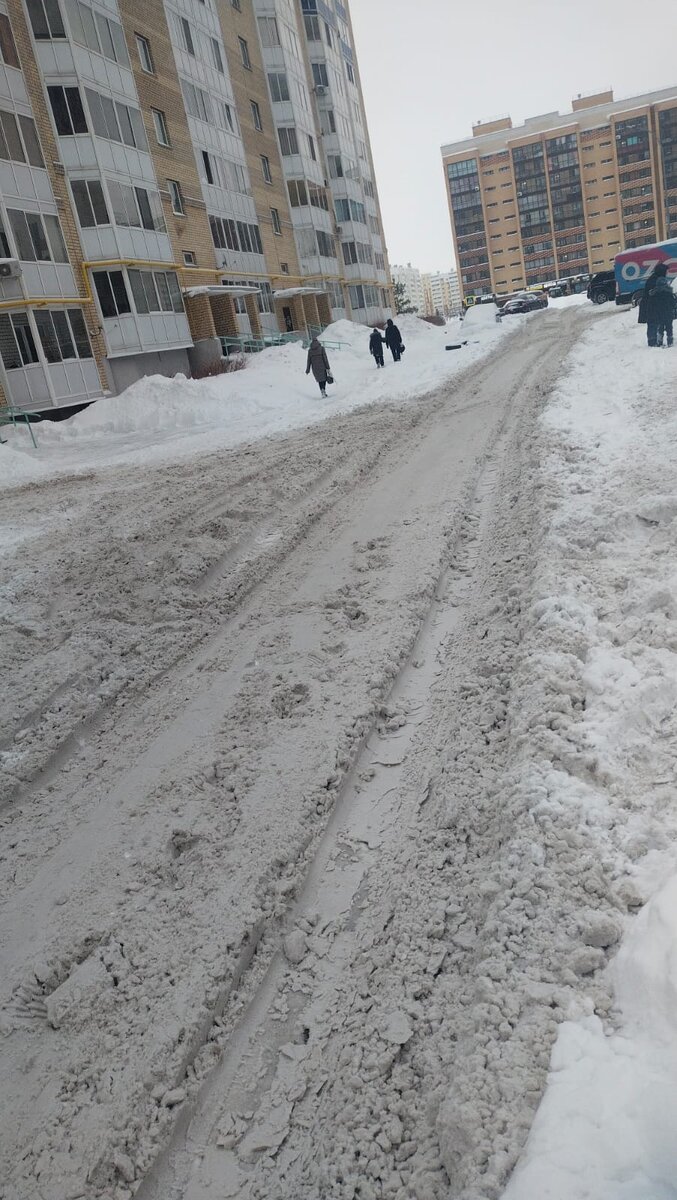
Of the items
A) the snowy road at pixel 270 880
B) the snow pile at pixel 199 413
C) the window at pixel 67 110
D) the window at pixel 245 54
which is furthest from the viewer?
the window at pixel 245 54

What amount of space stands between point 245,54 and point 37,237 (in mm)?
24187

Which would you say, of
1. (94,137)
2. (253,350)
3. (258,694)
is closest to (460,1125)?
(258,694)

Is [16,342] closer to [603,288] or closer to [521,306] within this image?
[603,288]

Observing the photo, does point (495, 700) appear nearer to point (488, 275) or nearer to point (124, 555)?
point (124, 555)

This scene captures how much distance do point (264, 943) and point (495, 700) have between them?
6.35 ft

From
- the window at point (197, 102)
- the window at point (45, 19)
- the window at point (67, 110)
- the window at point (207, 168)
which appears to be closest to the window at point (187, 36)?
the window at point (197, 102)

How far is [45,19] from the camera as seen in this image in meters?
23.0

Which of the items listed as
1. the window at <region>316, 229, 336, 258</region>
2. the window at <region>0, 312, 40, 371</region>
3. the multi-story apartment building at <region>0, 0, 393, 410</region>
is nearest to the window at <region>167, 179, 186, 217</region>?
the multi-story apartment building at <region>0, 0, 393, 410</region>

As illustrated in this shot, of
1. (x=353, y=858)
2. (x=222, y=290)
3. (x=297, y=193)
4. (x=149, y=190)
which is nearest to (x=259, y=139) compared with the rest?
(x=297, y=193)

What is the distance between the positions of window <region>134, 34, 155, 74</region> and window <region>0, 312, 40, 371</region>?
14229 mm

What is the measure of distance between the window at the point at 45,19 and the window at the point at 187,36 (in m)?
10.3

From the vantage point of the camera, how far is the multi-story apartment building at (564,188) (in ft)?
384

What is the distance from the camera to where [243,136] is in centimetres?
3756

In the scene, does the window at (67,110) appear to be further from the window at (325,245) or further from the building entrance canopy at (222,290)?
the window at (325,245)
